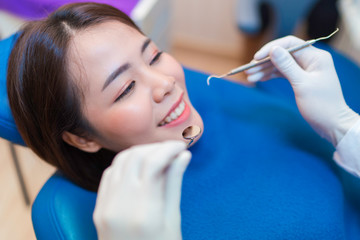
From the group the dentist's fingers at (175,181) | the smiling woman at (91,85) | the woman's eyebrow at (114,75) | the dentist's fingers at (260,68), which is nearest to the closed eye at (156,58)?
the smiling woman at (91,85)

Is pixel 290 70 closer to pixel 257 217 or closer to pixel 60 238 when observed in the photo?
pixel 257 217

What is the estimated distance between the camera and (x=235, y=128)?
1090mm

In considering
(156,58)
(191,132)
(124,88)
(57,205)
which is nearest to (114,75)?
(124,88)

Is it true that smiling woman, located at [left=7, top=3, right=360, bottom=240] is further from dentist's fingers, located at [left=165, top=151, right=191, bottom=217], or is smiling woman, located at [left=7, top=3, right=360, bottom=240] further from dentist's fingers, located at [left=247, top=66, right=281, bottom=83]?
dentist's fingers, located at [left=165, top=151, right=191, bottom=217]

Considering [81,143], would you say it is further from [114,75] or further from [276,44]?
[276,44]

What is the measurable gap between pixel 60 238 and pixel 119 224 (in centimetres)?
32

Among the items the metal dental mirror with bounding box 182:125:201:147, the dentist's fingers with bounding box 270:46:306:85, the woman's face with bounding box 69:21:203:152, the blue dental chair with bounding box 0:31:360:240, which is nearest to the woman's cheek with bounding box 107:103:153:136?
the woman's face with bounding box 69:21:203:152

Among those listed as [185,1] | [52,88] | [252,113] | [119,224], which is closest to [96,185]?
[52,88]

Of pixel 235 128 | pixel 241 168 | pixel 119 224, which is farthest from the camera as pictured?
pixel 235 128

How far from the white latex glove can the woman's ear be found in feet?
1.08

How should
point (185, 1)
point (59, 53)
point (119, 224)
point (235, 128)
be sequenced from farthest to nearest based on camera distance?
point (185, 1) → point (235, 128) → point (59, 53) → point (119, 224)

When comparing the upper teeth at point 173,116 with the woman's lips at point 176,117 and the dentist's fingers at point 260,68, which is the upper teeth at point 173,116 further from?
the dentist's fingers at point 260,68

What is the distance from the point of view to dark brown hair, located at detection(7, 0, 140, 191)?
0.78 metres

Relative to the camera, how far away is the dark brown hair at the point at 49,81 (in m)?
0.78
